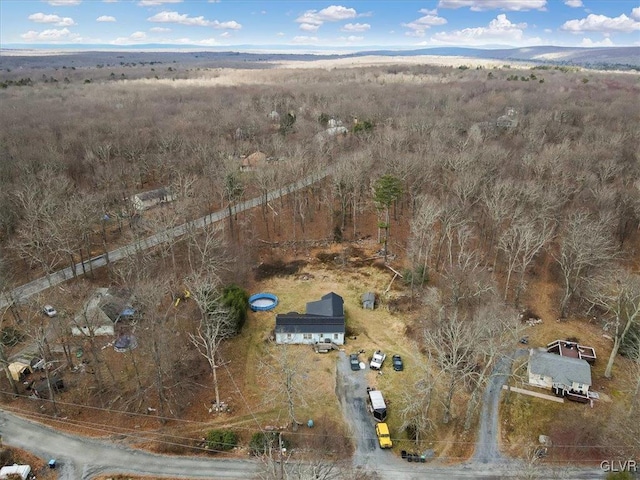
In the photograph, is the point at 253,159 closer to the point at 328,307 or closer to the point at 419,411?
the point at 328,307

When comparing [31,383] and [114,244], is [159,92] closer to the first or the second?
[114,244]

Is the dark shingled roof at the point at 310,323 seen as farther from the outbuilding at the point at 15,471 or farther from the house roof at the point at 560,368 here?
the outbuilding at the point at 15,471

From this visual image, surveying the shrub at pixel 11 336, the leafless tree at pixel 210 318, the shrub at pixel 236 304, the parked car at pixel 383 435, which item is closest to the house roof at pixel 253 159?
the shrub at pixel 236 304

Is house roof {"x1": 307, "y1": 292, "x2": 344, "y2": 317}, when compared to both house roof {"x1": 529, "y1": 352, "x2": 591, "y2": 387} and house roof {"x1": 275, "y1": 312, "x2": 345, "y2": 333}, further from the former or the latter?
house roof {"x1": 529, "y1": 352, "x2": 591, "y2": 387}

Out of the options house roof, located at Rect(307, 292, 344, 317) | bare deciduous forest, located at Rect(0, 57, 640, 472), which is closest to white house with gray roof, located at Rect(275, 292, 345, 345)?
house roof, located at Rect(307, 292, 344, 317)

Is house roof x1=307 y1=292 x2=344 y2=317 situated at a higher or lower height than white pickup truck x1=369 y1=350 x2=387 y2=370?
higher

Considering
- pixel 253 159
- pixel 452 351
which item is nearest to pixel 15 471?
pixel 452 351
